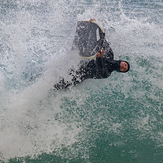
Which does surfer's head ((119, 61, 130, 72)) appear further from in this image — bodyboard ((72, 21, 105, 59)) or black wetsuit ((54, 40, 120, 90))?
bodyboard ((72, 21, 105, 59))

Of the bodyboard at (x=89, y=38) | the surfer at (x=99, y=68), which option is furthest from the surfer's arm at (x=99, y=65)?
the bodyboard at (x=89, y=38)

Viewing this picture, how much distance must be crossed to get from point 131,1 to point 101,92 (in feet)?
9.09

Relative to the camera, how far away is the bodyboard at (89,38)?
284 centimetres

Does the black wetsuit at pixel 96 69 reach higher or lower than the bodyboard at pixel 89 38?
lower

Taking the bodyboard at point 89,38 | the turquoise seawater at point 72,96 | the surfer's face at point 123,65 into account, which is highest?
the bodyboard at point 89,38

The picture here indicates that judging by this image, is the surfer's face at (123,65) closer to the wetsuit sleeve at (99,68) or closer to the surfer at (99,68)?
the surfer at (99,68)

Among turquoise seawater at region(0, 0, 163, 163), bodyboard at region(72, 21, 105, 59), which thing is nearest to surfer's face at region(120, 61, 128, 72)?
bodyboard at region(72, 21, 105, 59)

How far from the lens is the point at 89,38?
296 cm

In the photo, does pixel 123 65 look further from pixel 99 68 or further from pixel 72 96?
pixel 72 96

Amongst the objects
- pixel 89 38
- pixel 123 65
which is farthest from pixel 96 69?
pixel 89 38

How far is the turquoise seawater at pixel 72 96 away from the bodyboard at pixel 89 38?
0.26 metres

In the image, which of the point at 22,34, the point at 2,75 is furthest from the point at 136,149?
the point at 22,34

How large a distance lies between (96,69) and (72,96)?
854mm

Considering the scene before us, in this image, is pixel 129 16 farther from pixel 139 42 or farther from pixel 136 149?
pixel 136 149
